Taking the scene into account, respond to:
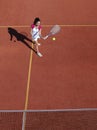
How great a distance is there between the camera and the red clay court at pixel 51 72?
32.9ft

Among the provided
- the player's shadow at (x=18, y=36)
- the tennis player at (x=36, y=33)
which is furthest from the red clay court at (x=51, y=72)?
the tennis player at (x=36, y=33)

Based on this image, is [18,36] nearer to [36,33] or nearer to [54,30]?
[36,33]

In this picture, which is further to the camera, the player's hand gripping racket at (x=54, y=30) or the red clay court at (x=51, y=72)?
the player's hand gripping racket at (x=54, y=30)

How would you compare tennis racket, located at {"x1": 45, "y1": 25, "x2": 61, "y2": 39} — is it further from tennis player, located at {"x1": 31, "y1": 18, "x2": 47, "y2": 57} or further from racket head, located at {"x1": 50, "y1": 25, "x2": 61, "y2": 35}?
tennis player, located at {"x1": 31, "y1": 18, "x2": 47, "y2": 57}

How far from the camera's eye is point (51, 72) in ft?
39.8

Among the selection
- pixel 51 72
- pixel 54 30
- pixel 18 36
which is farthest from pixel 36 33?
pixel 51 72

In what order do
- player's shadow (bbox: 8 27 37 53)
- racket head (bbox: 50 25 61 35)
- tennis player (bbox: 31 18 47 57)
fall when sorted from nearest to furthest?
tennis player (bbox: 31 18 47 57) → player's shadow (bbox: 8 27 37 53) → racket head (bbox: 50 25 61 35)

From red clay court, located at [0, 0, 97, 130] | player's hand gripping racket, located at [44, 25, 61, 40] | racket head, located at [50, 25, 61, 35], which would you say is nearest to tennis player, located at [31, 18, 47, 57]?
red clay court, located at [0, 0, 97, 130]

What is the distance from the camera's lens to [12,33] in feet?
47.0

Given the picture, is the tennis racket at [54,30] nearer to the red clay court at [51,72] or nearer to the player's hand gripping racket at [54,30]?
the player's hand gripping racket at [54,30]

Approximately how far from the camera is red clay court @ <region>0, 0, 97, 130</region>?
10016mm
